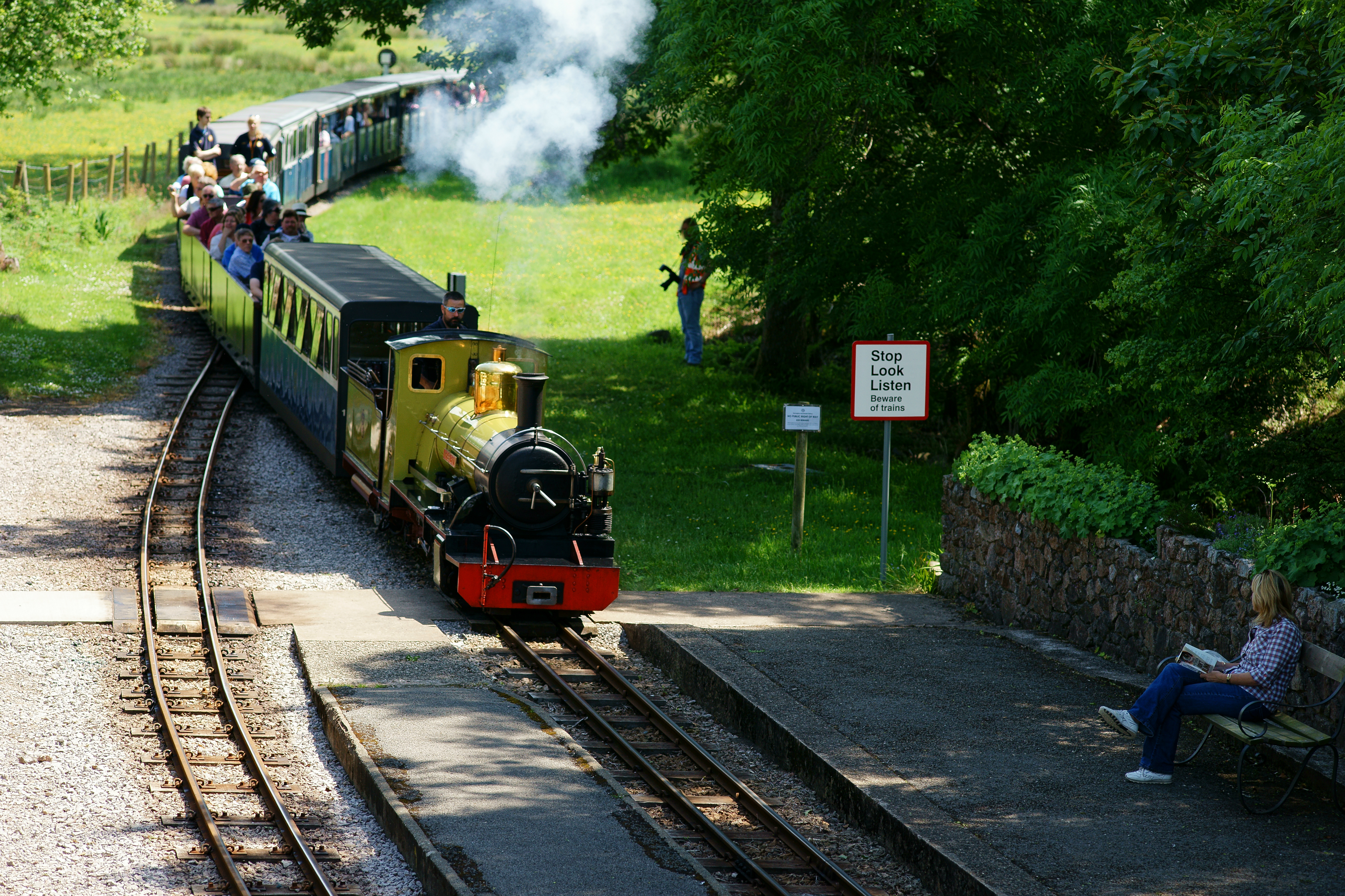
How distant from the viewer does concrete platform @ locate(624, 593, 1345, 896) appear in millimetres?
6523

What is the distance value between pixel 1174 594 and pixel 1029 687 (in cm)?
115

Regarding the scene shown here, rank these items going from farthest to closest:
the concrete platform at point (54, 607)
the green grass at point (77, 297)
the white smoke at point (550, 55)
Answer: the white smoke at point (550, 55), the green grass at point (77, 297), the concrete platform at point (54, 607)

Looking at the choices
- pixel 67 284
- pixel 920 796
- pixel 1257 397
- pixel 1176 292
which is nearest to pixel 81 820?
pixel 920 796

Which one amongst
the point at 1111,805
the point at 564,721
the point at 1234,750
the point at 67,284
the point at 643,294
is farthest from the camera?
the point at 643,294

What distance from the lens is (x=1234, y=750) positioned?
812 cm

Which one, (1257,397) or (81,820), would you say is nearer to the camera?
(81,820)

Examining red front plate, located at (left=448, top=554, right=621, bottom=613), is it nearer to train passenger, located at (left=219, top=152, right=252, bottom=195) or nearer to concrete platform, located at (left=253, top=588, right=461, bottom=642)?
concrete platform, located at (left=253, top=588, right=461, bottom=642)

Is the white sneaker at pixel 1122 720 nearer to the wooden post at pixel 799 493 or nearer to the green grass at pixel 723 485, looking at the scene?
the green grass at pixel 723 485

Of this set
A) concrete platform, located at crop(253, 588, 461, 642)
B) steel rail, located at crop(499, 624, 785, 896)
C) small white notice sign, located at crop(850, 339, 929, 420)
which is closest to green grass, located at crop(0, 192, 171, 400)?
concrete platform, located at crop(253, 588, 461, 642)

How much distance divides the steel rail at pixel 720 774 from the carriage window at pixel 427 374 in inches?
108

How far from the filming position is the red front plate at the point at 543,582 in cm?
1098

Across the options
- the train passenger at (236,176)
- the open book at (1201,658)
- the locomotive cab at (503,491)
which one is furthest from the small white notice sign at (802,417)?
the train passenger at (236,176)

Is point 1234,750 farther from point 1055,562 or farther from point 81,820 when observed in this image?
point 81,820

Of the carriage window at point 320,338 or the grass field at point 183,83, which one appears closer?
the carriage window at point 320,338
